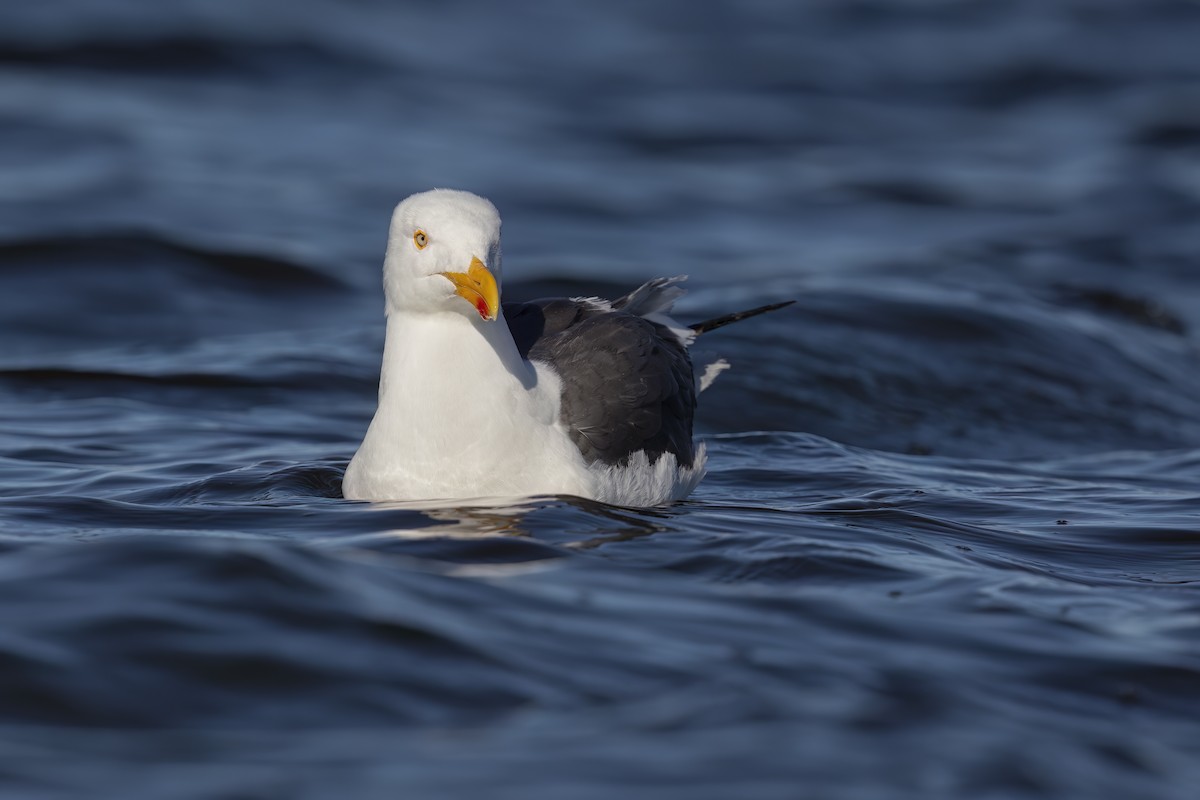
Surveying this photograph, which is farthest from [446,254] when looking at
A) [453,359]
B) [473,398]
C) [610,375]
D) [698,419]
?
[698,419]

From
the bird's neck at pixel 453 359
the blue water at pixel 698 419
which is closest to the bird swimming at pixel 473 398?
the bird's neck at pixel 453 359

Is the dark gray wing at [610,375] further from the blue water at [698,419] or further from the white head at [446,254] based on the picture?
the white head at [446,254]

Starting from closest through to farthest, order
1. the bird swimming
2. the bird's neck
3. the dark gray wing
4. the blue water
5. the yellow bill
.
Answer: the blue water < the yellow bill < the bird swimming < the bird's neck < the dark gray wing

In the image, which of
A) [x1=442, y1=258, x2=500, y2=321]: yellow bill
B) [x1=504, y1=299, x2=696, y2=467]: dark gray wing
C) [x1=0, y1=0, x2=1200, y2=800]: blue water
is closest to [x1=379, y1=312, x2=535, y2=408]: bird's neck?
[x1=442, y1=258, x2=500, y2=321]: yellow bill

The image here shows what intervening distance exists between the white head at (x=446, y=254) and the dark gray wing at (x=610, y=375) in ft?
2.05

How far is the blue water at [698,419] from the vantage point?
14.0ft

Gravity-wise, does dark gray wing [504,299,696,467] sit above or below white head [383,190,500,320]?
below

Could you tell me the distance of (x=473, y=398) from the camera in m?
6.41

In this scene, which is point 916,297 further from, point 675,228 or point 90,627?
point 90,627

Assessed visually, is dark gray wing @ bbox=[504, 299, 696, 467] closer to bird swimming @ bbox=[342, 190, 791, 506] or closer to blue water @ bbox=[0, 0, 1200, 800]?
bird swimming @ bbox=[342, 190, 791, 506]

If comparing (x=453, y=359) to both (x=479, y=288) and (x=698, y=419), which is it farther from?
(x=698, y=419)

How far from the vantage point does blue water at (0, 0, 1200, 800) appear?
4266 millimetres

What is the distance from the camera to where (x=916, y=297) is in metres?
12.1

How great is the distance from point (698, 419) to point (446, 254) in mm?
3641
